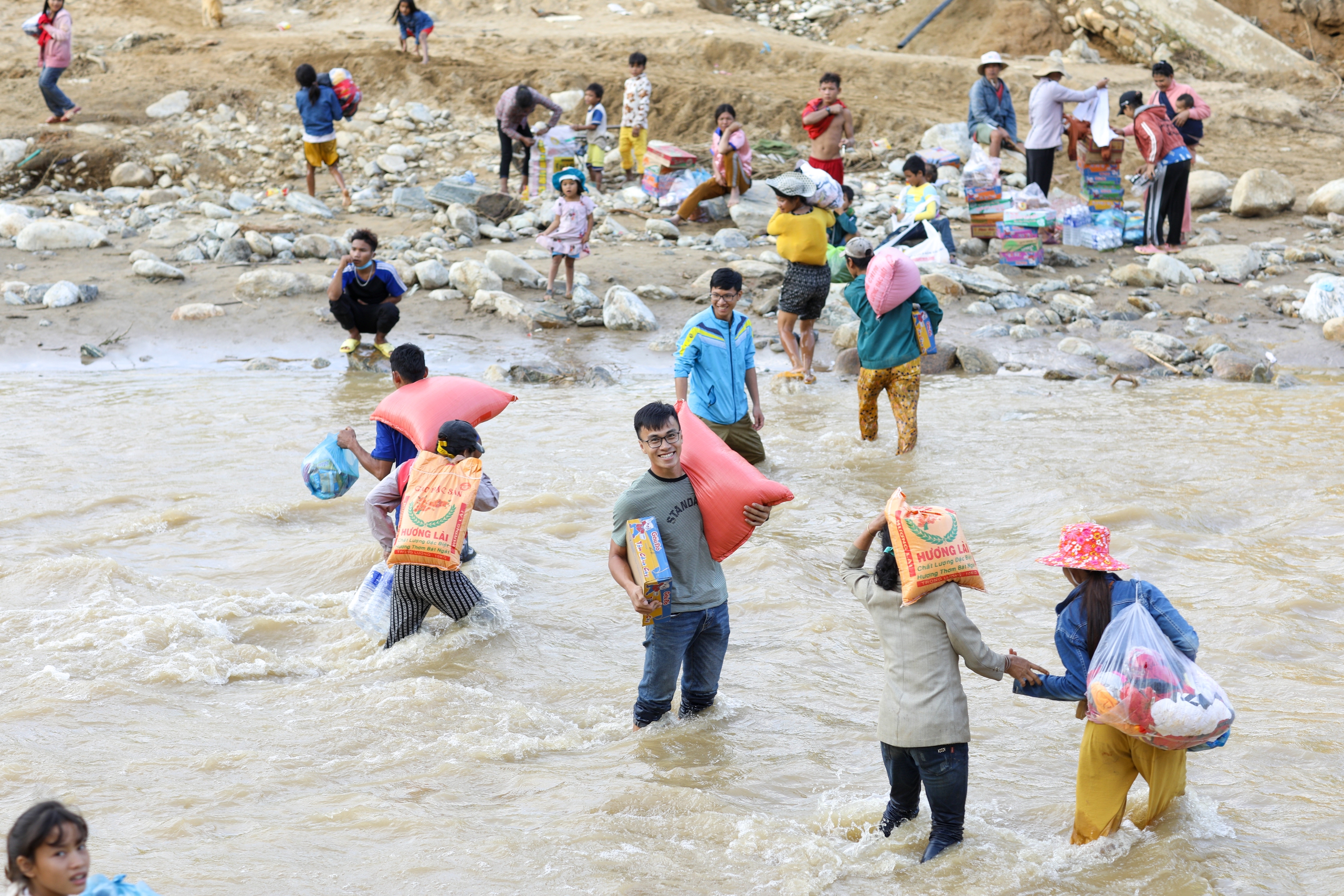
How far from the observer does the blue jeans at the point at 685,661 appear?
154 inches

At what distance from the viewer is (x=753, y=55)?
18.7m

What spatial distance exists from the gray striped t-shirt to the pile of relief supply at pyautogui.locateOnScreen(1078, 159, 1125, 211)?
33.5 ft

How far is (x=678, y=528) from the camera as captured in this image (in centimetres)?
384

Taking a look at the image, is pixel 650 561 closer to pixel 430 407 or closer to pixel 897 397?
pixel 430 407

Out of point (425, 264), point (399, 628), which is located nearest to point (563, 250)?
point (425, 264)

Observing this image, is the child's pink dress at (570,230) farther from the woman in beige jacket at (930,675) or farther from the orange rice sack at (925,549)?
the orange rice sack at (925,549)

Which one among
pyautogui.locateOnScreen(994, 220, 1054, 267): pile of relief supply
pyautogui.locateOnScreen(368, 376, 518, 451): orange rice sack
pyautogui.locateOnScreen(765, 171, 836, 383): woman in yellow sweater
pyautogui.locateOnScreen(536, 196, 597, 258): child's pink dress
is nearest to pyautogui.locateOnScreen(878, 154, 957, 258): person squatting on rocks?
pyautogui.locateOnScreen(994, 220, 1054, 267): pile of relief supply

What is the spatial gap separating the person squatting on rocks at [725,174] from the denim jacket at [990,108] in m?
2.66

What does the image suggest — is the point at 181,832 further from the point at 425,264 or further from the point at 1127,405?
the point at 425,264

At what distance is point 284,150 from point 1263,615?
48.2ft

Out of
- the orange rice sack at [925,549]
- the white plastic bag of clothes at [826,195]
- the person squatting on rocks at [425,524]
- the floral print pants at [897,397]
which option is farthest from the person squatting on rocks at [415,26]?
the orange rice sack at [925,549]

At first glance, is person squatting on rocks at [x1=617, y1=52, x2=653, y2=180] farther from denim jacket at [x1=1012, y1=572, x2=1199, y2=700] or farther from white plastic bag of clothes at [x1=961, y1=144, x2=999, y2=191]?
denim jacket at [x1=1012, y1=572, x2=1199, y2=700]

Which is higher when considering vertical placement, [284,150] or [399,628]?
[284,150]

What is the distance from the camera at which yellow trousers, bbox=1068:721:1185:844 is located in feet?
10.7
